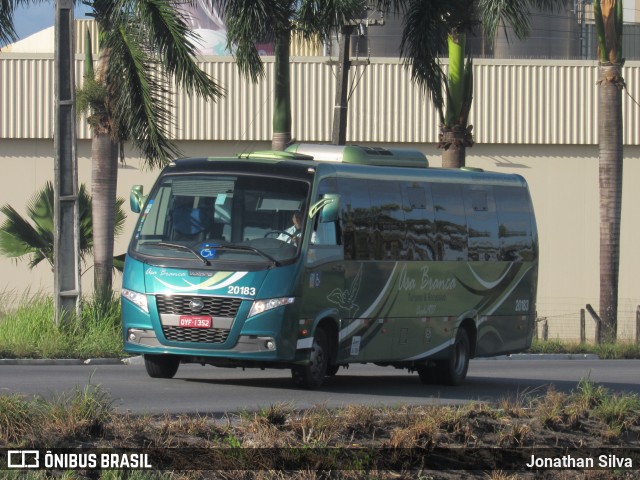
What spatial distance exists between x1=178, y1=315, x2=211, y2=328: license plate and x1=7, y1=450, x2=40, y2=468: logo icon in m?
5.98

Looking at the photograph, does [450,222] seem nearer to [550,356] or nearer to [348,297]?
[348,297]

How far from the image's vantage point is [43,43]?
50.4 meters

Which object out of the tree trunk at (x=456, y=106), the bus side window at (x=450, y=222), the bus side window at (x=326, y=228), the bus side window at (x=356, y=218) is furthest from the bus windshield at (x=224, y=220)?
the tree trunk at (x=456, y=106)

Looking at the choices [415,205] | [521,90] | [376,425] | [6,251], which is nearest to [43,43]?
[521,90]

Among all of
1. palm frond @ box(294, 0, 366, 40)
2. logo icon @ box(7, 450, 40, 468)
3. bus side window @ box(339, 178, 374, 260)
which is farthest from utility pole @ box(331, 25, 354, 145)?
logo icon @ box(7, 450, 40, 468)

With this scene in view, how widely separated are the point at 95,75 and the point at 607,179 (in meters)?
13.1

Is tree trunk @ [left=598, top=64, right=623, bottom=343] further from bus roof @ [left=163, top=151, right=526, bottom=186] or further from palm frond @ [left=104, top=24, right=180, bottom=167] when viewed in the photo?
bus roof @ [left=163, top=151, right=526, bottom=186]

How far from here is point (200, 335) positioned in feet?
48.6

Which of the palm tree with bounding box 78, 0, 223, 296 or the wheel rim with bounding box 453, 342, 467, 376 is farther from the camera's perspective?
the palm tree with bounding box 78, 0, 223, 296

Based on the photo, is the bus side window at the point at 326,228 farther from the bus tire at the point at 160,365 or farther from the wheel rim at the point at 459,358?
the wheel rim at the point at 459,358

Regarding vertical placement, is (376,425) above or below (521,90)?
below

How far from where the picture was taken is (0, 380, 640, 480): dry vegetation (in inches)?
361

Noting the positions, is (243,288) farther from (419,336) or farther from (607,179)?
(607,179)

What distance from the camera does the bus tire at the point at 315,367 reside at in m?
15.2
